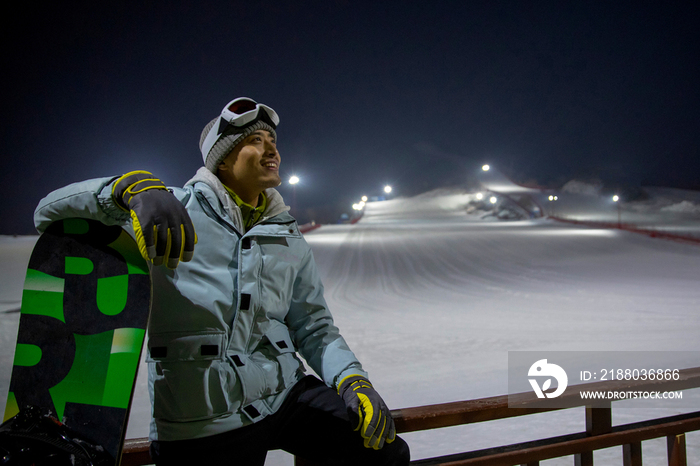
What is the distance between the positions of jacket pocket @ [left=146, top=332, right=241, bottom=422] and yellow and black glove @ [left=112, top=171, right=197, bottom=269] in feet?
0.95

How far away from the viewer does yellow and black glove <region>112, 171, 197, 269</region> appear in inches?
45.1

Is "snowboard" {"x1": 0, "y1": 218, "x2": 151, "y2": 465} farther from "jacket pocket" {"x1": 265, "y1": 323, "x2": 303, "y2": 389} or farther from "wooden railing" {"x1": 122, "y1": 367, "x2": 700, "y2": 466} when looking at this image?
"jacket pocket" {"x1": 265, "y1": 323, "x2": 303, "y2": 389}

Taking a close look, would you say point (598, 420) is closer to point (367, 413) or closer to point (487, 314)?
point (367, 413)

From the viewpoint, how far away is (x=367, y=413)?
146cm

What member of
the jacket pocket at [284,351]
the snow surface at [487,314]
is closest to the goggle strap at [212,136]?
the jacket pocket at [284,351]

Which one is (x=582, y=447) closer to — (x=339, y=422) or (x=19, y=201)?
(x=339, y=422)

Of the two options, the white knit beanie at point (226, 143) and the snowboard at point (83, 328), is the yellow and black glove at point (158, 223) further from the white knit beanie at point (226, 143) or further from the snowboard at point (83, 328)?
the white knit beanie at point (226, 143)

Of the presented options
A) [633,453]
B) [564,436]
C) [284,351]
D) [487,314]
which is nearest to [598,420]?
[564,436]

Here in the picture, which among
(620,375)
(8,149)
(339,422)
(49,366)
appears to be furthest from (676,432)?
(8,149)

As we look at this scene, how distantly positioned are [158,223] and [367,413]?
0.89 meters

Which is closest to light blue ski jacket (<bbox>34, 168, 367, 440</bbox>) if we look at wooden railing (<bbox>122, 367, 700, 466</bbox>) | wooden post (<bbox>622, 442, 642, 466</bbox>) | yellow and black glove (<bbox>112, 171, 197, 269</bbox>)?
yellow and black glove (<bbox>112, 171, 197, 269</bbox>)

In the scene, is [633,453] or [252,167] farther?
[633,453]

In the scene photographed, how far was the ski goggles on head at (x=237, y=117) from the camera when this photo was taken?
5.50 ft

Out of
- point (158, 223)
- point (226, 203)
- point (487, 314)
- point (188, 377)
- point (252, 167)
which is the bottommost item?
point (487, 314)
